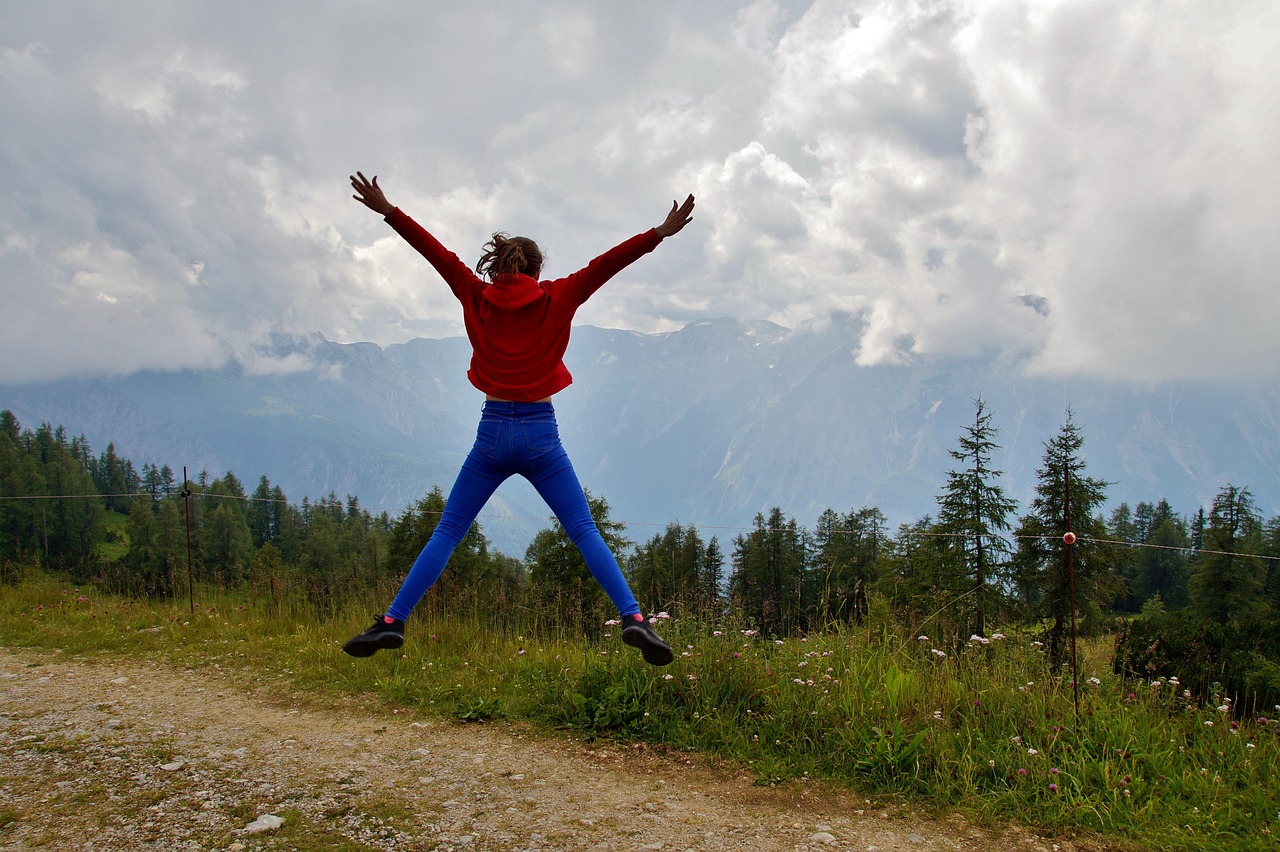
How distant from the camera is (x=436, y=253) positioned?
14.1 ft

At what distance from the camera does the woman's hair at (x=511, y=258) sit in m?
4.29

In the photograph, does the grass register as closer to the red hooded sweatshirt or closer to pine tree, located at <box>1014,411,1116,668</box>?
the red hooded sweatshirt

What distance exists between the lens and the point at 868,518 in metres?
57.2

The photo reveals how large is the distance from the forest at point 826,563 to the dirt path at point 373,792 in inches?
70.2

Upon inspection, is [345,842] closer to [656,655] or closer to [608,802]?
[608,802]

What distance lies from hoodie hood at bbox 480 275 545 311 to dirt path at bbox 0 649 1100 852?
8.64 feet

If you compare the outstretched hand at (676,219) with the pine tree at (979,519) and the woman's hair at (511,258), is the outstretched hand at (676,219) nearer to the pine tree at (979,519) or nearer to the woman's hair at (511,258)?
the woman's hair at (511,258)

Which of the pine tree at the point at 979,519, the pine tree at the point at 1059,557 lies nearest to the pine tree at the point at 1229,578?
the pine tree at the point at 1059,557

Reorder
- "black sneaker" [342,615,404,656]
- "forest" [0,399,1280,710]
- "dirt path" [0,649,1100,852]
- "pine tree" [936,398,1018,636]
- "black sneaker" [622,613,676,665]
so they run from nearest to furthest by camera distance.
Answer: "dirt path" [0,649,1100,852] < "black sneaker" [622,613,676,665] < "black sneaker" [342,615,404,656] < "forest" [0,399,1280,710] < "pine tree" [936,398,1018,636]

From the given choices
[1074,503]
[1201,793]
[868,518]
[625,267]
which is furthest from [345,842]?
[868,518]

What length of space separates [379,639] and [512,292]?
2.12 m

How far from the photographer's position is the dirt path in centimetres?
316

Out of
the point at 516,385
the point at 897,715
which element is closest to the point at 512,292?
the point at 516,385

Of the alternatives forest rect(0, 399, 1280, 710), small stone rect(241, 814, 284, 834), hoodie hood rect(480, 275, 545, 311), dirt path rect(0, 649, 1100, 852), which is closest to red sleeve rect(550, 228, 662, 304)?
hoodie hood rect(480, 275, 545, 311)
